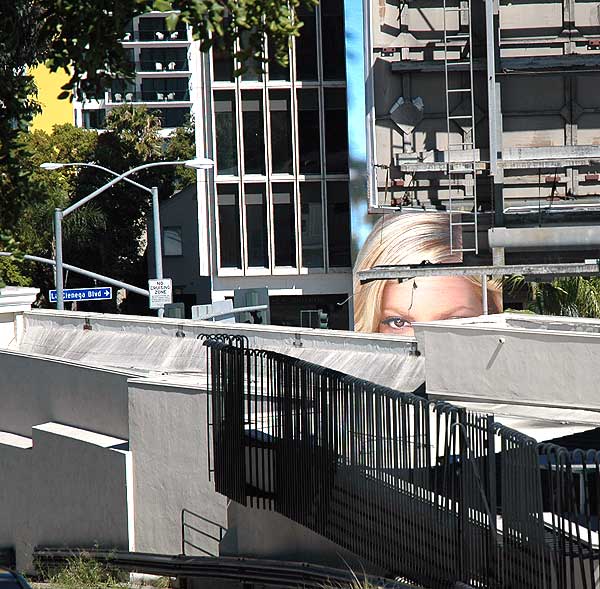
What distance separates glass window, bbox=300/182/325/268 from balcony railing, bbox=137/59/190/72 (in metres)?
64.5

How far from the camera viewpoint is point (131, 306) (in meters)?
68.9

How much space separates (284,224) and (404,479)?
35.7 m

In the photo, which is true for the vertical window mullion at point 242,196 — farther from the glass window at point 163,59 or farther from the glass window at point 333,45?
the glass window at point 163,59

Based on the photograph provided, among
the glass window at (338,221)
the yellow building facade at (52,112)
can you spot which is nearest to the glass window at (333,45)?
the glass window at (338,221)

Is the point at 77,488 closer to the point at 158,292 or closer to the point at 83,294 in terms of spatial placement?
the point at 83,294

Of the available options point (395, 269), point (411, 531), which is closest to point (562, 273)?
point (395, 269)

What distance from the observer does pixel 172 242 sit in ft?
195

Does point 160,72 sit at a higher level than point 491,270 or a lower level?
higher

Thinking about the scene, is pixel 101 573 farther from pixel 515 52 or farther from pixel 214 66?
pixel 214 66

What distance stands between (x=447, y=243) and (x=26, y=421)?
20.0m

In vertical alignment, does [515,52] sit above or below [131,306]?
above

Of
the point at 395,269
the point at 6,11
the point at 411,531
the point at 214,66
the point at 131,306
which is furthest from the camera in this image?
the point at 131,306

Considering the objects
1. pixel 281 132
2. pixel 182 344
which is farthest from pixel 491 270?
pixel 281 132

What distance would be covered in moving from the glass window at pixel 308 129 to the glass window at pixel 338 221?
1.03 metres
